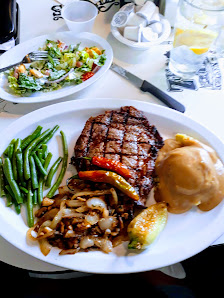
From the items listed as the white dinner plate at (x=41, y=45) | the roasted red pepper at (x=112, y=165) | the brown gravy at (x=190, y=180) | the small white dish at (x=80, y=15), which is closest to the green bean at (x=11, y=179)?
the roasted red pepper at (x=112, y=165)

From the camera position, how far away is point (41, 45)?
272 centimetres

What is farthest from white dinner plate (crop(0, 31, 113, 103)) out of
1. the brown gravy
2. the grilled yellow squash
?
the grilled yellow squash

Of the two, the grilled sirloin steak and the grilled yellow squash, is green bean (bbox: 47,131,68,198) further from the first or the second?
the grilled yellow squash

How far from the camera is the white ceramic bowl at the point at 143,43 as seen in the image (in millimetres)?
2592

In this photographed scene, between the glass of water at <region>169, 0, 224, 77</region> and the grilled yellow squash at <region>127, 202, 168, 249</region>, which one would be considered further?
the glass of water at <region>169, 0, 224, 77</region>

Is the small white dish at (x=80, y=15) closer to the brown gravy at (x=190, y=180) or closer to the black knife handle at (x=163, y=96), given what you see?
the black knife handle at (x=163, y=96)

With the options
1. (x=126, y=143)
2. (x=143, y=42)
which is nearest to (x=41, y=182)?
(x=126, y=143)

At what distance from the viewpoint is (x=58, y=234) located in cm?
163

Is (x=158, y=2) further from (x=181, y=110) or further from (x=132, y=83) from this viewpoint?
(x=181, y=110)

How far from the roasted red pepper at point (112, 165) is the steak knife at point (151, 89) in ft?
2.42

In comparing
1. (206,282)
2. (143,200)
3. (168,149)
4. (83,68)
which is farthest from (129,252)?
(83,68)

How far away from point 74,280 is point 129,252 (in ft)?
2.64

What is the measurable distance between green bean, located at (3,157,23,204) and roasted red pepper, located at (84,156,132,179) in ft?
1.63

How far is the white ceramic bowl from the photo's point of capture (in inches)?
102
